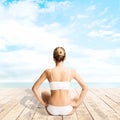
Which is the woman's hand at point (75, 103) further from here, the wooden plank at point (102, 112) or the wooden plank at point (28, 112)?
the wooden plank at point (28, 112)

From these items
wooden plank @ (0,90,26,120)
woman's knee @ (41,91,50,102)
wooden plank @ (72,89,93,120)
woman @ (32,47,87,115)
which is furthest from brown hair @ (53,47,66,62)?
wooden plank @ (0,90,26,120)

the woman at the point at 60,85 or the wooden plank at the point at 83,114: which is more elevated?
the woman at the point at 60,85

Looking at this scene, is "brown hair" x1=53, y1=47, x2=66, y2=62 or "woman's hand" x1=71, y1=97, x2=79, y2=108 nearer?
"brown hair" x1=53, y1=47, x2=66, y2=62

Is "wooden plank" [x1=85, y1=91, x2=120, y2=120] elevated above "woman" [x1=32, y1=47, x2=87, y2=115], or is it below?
below

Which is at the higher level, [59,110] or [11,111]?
[59,110]

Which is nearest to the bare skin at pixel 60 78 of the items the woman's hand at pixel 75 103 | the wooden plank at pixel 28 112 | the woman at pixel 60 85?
the woman at pixel 60 85

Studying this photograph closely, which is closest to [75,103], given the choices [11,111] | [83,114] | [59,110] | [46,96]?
[83,114]

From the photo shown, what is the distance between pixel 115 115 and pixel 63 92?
2.49ft

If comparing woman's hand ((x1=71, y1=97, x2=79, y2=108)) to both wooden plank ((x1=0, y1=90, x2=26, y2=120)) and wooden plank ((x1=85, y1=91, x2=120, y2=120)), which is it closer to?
wooden plank ((x1=85, y1=91, x2=120, y2=120))

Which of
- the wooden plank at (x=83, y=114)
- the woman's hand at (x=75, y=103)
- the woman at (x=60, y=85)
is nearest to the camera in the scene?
the wooden plank at (x=83, y=114)

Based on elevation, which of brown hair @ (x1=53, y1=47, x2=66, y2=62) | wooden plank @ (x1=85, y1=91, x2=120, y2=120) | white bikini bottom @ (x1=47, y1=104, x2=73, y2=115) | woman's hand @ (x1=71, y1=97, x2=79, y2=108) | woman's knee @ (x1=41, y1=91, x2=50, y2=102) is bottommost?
wooden plank @ (x1=85, y1=91, x2=120, y2=120)

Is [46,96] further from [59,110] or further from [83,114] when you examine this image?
[83,114]

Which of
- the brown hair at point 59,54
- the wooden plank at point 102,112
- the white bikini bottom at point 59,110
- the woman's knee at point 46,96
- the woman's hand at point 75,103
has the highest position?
the brown hair at point 59,54

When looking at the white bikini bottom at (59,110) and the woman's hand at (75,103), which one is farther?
the woman's hand at (75,103)
